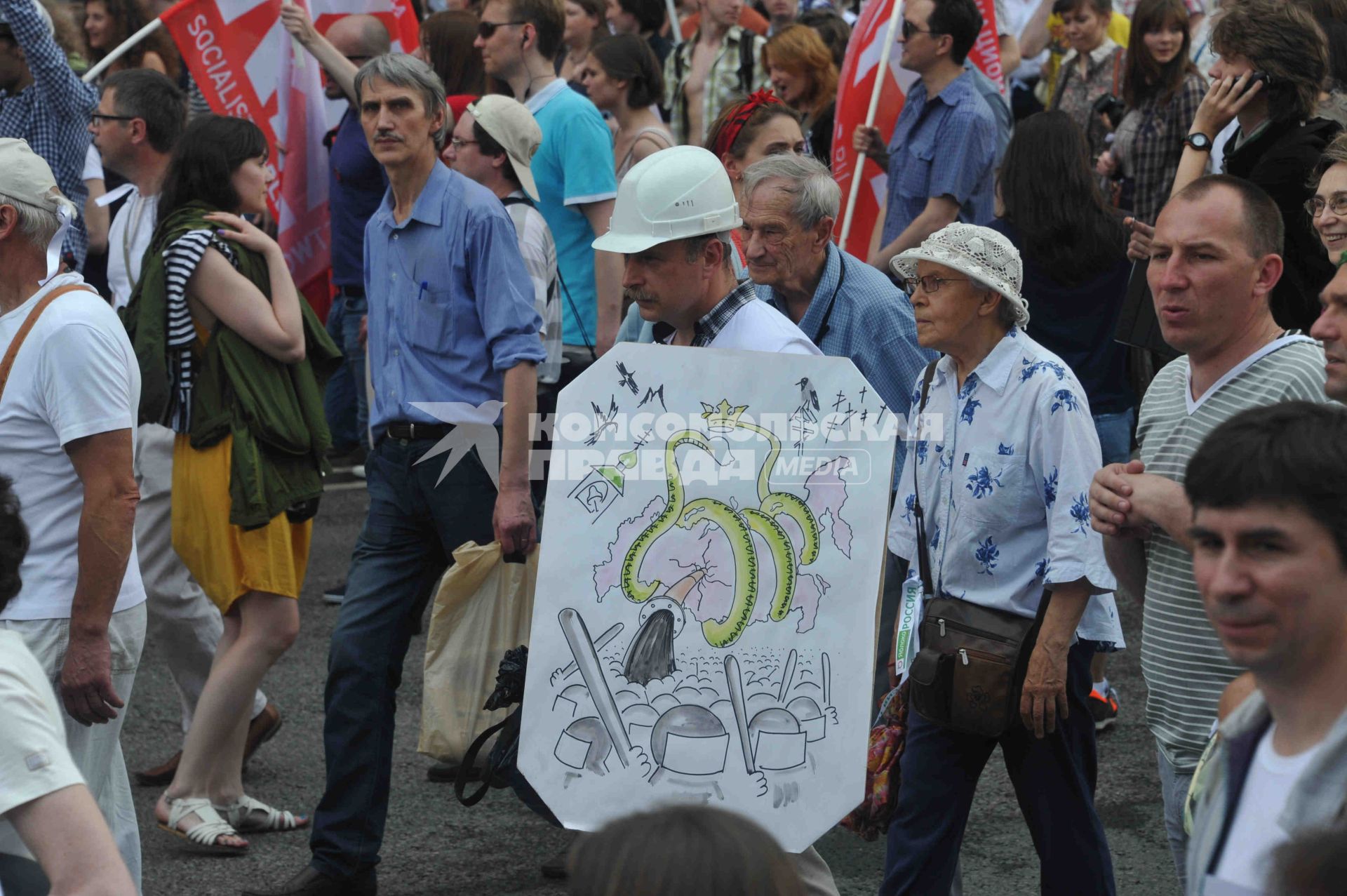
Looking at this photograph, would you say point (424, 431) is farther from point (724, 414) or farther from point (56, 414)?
point (724, 414)

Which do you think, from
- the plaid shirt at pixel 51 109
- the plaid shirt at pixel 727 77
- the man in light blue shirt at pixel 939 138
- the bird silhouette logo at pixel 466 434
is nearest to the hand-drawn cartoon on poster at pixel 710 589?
the bird silhouette logo at pixel 466 434

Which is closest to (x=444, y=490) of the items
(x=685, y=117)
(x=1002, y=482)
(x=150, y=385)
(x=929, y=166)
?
(x=150, y=385)

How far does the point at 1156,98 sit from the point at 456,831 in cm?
474

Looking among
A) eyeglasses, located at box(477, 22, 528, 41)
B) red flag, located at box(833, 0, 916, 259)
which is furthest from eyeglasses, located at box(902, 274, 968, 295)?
red flag, located at box(833, 0, 916, 259)

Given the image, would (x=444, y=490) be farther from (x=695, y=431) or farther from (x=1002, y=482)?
(x=1002, y=482)

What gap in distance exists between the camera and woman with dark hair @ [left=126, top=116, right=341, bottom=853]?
480 cm

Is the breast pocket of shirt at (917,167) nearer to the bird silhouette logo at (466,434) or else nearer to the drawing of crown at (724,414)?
the bird silhouette logo at (466,434)

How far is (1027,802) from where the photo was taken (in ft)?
11.6

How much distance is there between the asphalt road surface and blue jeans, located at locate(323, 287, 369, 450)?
218 centimetres

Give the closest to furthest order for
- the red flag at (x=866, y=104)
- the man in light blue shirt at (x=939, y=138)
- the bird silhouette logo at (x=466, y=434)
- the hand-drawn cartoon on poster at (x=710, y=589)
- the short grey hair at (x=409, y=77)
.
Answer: the hand-drawn cartoon on poster at (x=710, y=589), the bird silhouette logo at (x=466, y=434), the short grey hair at (x=409, y=77), the man in light blue shirt at (x=939, y=138), the red flag at (x=866, y=104)

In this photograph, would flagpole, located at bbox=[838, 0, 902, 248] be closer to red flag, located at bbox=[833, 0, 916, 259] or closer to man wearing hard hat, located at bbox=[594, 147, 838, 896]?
red flag, located at bbox=[833, 0, 916, 259]

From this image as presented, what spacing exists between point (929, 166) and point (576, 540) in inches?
145

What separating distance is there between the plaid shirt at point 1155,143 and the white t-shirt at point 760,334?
413 cm

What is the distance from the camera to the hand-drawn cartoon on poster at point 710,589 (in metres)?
3.22
